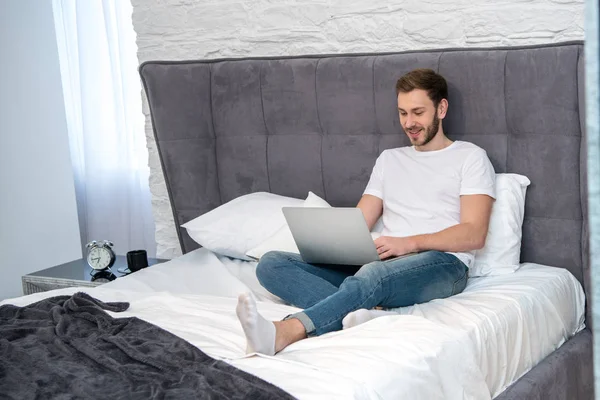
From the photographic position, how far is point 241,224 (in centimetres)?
314

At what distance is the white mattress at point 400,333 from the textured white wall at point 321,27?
0.85 metres

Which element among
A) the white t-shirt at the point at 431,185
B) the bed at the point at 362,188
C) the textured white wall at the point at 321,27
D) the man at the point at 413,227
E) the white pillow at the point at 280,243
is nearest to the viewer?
the bed at the point at 362,188

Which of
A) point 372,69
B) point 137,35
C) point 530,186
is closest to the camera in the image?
point 530,186

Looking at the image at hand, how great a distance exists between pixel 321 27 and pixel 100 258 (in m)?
1.31

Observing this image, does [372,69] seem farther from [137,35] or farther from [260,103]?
[137,35]

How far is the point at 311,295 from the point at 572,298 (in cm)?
89

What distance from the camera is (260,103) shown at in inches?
134

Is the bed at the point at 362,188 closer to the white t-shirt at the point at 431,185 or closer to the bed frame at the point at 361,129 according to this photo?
the bed frame at the point at 361,129

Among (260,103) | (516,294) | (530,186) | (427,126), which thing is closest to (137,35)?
(260,103)

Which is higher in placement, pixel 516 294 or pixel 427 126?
pixel 427 126

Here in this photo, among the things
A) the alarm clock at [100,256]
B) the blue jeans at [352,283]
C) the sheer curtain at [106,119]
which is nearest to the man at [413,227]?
the blue jeans at [352,283]

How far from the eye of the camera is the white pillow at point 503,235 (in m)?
2.75

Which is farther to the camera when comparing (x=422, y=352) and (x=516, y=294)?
(x=516, y=294)

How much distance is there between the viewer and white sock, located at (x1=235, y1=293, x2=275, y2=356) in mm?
1924
